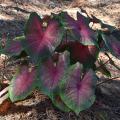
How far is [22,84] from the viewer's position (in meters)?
2.56

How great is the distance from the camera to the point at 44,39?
99.7 inches

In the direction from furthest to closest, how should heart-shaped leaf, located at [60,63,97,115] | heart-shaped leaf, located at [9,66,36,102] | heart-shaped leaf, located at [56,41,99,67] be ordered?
1. heart-shaped leaf, located at [56,41,99,67]
2. heart-shaped leaf, located at [9,66,36,102]
3. heart-shaped leaf, located at [60,63,97,115]

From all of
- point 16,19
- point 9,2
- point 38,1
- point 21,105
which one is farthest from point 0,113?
point 38,1

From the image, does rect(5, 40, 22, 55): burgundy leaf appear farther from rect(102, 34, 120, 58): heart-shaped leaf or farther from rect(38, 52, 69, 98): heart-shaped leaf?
rect(102, 34, 120, 58): heart-shaped leaf

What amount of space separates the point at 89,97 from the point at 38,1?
3.17m

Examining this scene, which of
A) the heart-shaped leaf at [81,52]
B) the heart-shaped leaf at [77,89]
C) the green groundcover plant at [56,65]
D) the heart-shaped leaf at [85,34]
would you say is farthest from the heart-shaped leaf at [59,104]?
the heart-shaped leaf at [85,34]

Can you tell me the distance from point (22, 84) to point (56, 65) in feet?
0.80

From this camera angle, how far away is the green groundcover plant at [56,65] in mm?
2463

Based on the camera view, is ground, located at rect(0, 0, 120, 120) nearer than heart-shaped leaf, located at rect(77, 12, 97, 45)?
No

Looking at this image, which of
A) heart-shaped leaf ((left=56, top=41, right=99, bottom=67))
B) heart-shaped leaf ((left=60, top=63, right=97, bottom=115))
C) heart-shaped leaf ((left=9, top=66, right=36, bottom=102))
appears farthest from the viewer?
heart-shaped leaf ((left=56, top=41, right=99, bottom=67))

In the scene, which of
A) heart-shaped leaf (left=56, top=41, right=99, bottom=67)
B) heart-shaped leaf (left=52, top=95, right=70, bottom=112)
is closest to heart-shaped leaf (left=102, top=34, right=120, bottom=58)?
heart-shaped leaf (left=56, top=41, right=99, bottom=67)

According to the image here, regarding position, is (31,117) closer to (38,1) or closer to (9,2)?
(9,2)

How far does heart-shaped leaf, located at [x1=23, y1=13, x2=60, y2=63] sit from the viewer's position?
2463mm

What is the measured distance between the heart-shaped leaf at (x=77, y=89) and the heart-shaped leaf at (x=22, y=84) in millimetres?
201
